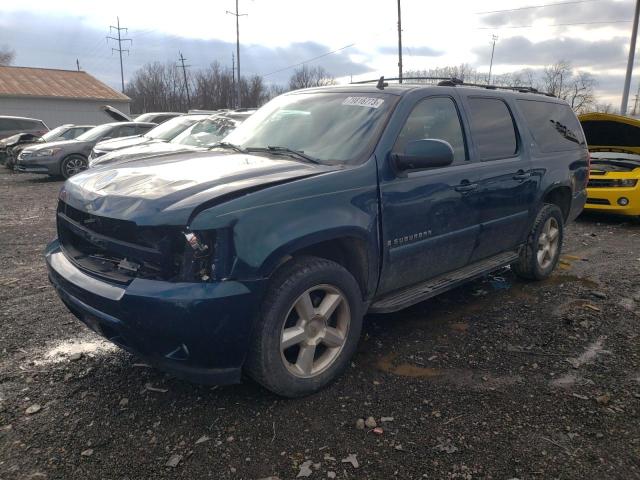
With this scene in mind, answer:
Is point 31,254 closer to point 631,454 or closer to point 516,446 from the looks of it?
point 516,446

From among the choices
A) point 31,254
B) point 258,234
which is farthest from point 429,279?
point 31,254

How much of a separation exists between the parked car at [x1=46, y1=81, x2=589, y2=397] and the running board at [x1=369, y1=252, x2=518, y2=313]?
0.05ft

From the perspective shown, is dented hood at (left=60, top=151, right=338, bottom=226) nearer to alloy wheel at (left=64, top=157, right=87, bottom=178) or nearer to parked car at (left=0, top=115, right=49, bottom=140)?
alloy wheel at (left=64, top=157, right=87, bottom=178)

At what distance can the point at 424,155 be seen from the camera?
3.17 meters

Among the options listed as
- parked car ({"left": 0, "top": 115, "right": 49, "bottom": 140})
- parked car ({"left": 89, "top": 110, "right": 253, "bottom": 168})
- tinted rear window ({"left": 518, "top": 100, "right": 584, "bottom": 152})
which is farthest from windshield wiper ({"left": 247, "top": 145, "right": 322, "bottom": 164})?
parked car ({"left": 0, "top": 115, "right": 49, "bottom": 140})

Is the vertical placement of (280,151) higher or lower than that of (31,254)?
higher

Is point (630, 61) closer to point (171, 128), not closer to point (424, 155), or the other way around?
point (171, 128)

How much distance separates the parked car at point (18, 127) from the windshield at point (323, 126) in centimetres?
1730

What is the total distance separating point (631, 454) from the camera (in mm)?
2506

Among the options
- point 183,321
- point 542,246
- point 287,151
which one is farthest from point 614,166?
point 183,321

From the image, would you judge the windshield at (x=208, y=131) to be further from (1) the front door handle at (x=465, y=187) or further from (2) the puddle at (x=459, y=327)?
(2) the puddle at (x=459, y=327)

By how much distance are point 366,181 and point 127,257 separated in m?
1.49

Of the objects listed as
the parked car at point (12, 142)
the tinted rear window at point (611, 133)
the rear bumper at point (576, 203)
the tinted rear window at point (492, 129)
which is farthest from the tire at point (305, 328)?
the parked car at point (12, 142)

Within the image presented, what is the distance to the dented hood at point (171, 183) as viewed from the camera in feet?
8.24
